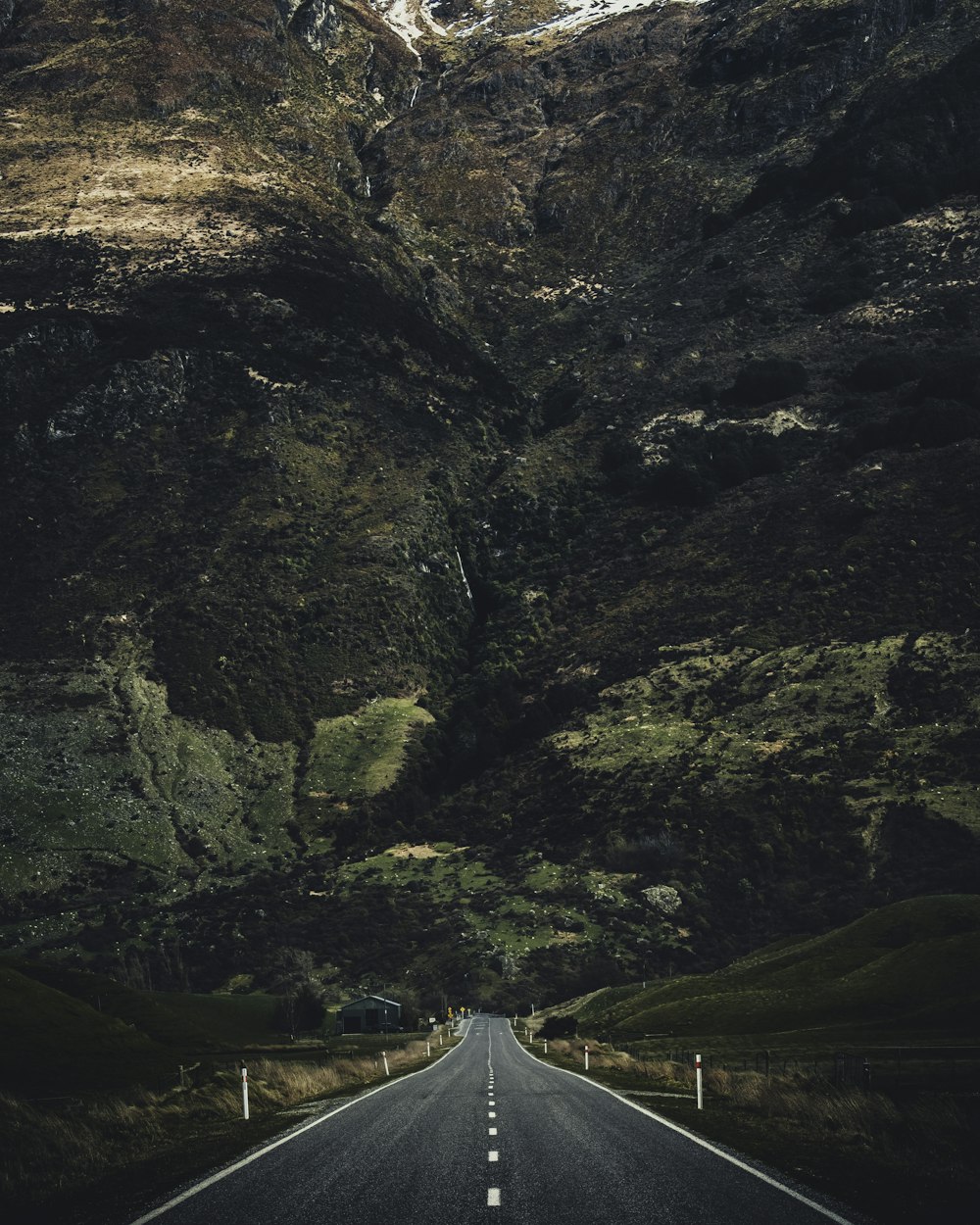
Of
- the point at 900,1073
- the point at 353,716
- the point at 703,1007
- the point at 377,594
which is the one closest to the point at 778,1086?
the point at 900,1073

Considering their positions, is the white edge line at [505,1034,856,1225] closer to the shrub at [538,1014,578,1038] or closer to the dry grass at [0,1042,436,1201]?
the dry grass at [0,1042,436,1201]

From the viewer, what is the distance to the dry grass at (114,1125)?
19.7m

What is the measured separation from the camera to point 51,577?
602 ft

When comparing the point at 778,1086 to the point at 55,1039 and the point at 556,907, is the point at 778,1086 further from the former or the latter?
the point at 556,907

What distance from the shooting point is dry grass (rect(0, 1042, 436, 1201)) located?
64.7 ft

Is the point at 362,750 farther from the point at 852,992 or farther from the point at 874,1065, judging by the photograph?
the point at 874,1065

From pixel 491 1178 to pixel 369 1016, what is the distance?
106 m

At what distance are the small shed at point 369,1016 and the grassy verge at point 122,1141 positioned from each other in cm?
8108

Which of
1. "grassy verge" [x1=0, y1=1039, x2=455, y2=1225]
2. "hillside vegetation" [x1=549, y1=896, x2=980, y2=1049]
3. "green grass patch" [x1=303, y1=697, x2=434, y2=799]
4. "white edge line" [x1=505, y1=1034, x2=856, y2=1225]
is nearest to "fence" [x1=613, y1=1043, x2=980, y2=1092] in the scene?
"white edge line" [x1=505, y1=1034, x2=856, y2=1225]

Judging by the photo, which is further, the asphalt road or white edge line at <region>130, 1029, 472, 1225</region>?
white edge line at <region>130, 1029, 472, 1225</region>

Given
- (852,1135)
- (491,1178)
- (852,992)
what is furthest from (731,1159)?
(852,992)

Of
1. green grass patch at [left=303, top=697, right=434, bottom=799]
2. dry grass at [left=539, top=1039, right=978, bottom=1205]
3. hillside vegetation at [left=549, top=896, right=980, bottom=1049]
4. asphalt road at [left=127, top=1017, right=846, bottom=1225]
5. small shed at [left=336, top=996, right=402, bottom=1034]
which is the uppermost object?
green grass patch at [left=303, top=697, right=434, bottom=799]

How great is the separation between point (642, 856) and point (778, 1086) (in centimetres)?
12174

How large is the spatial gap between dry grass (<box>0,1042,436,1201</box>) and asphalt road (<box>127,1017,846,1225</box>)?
321 centimetres
